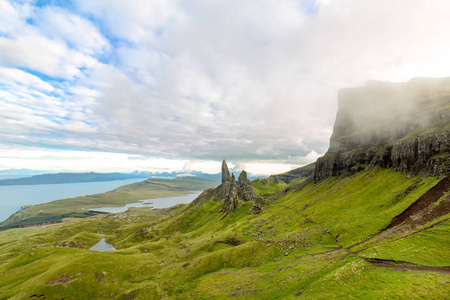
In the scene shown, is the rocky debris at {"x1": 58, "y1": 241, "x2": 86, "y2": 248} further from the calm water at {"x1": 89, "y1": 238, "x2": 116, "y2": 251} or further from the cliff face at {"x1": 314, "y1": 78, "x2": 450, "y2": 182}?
the cliff face at {"x1": 314, "y1": 78, "x2": 450, "y2": 182}

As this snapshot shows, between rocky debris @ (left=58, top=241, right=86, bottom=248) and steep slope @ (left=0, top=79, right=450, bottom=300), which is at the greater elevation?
steep slope @ (left=0, top=79, right=450, bottom=300)

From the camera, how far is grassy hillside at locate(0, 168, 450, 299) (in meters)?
39.0

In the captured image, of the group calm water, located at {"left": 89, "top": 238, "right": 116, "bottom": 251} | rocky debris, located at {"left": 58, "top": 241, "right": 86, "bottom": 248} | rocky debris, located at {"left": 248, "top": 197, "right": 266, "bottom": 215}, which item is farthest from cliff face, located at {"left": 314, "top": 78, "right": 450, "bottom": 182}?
rocky debris, located at {"left": 58, "top": 241, "right": 86, "bottom": 248}

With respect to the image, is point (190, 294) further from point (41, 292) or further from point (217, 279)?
point (41, 292)

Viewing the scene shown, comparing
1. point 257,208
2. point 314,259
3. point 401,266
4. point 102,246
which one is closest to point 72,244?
point 102,246

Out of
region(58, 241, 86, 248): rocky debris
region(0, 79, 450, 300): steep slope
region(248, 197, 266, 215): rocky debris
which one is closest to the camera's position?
region(0, 79, 450, 300): steep slope

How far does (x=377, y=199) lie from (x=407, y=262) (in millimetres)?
55156

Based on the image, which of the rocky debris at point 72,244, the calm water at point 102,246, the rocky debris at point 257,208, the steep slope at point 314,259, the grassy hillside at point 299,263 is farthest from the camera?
the calm water at point 102,246

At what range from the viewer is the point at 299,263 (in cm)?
5688

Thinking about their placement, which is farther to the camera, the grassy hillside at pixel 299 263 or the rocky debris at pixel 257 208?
the rocky debris at pixel 257 208

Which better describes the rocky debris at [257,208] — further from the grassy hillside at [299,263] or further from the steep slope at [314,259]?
the grassy hillside at [299,263]

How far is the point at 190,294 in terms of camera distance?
5669cm

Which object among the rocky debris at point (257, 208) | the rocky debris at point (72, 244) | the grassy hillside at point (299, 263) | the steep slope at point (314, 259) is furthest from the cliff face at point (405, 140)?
the rocky debris at point (72, 244)

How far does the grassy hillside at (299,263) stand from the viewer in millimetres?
39031
